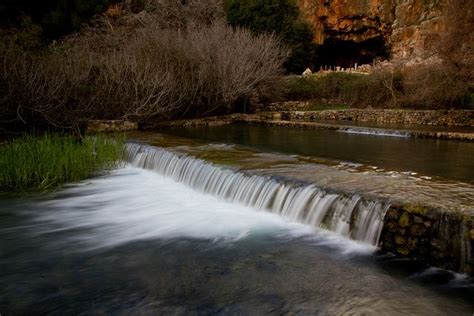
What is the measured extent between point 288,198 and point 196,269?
7.33 ft

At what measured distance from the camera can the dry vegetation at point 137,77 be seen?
11.9 metres

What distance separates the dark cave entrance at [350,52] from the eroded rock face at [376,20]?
2.00 ft

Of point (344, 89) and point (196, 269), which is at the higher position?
point (344, 89)

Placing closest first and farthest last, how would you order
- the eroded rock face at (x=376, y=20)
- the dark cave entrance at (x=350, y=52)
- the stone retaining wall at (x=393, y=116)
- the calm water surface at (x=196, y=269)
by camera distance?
1. the calm water surface at (x=196, y=269)
2. the stone retaining wall at (x=393, y=116)
3. the eroded rock face at (x=376, y=20)
4. the dark cave entrance at (x=350, y=52)

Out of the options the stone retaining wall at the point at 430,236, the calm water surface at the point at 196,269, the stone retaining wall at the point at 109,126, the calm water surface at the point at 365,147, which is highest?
the stone retaining wall at the point at 109,126

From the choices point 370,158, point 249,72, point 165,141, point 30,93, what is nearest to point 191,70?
point 249,72

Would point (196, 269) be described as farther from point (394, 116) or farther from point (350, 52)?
point (350, 52)

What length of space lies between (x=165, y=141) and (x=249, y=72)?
866cm

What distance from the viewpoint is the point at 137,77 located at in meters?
15.2

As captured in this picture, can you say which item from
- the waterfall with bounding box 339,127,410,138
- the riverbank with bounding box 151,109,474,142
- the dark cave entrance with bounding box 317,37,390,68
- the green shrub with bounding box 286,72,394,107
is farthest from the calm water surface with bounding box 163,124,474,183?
the dark cave entrance with bounding box 317,37,390,68

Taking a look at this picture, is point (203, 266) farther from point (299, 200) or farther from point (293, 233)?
point (299, 200)

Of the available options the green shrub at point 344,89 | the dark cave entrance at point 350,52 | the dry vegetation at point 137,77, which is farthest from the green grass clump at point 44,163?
the dark cave entrance at point 350,52

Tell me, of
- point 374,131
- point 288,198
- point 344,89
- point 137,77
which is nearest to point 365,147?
point 374,131

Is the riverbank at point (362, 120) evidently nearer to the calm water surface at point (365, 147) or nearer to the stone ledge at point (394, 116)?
the stone ledge at point (394, 116)
